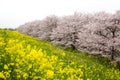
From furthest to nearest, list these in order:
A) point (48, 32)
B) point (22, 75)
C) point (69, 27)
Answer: point (48, 32) < point (69, 27) < point (22, 75)

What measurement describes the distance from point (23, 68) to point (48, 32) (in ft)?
208

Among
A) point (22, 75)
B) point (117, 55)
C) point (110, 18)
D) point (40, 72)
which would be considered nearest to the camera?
point (22, 75)

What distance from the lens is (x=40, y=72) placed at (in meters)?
10.6

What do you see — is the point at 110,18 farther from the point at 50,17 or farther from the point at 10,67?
the point at 50,17

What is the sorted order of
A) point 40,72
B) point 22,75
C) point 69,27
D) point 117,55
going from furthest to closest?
point 69,27, point 117,55, point 40,72, point 22,75

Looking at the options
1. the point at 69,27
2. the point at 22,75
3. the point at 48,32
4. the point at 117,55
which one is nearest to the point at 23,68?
the point at 22,75

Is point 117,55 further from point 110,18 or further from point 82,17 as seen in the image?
point 82,17

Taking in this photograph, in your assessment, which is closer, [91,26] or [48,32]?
[91,26]

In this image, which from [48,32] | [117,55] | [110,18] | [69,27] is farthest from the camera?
[48,32]

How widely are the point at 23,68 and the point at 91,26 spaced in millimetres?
27668

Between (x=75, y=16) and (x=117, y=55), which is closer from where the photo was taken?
(x=117, y=55)

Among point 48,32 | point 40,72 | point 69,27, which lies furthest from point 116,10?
point 48,32

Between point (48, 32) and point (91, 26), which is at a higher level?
point (91, 26)

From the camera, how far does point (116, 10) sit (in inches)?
1510
